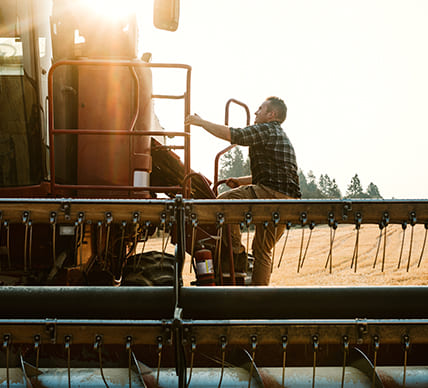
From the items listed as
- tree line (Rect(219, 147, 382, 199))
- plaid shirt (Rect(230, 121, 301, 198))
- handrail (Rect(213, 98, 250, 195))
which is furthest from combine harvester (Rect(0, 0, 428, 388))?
tree line (Rect(219, 147, 382, 199))

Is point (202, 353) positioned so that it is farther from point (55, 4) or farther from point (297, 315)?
point (55, 4)

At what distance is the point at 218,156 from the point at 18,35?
2105 millimetres

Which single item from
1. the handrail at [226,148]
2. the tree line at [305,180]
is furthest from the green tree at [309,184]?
the handrail at [226,148]

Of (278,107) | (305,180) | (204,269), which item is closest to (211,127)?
(278,107)

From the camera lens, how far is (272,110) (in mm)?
4062

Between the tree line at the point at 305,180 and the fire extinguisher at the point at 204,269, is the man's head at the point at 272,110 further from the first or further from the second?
the tree line at the point at 305,180

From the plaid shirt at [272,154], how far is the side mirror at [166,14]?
1090 millimetres

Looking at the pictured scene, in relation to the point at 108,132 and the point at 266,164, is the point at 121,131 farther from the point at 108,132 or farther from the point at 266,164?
the point at 266,164

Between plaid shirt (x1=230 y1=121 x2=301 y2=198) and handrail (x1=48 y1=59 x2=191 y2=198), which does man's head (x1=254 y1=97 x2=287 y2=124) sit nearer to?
plaid shirt (x1=230 y1=121 x2=301 y2=198)

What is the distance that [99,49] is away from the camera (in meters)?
3.80

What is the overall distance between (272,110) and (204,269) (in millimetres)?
1740

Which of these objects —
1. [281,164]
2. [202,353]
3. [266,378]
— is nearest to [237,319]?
[266,378]

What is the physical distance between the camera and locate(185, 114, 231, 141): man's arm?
3566 millimetres

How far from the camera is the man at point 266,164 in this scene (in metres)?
3.76
